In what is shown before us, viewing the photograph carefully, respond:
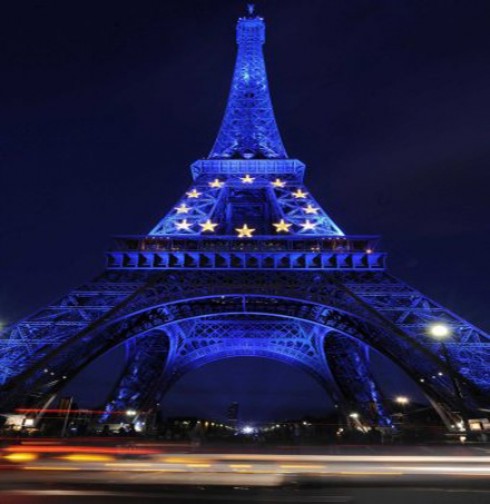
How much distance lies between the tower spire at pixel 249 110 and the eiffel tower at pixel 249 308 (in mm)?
201

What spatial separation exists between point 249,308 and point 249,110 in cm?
2482

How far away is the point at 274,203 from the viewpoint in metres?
38.3

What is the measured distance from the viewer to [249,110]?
161 ft

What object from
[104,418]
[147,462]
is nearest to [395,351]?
[147,462]

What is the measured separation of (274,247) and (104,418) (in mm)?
19519

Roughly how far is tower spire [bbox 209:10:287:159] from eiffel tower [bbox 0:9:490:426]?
0.20m

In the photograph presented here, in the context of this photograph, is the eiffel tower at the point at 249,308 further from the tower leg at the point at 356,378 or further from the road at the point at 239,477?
the road at the point at 239,477

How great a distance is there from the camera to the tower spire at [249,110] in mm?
44781

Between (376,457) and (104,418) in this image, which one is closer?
(376,457)

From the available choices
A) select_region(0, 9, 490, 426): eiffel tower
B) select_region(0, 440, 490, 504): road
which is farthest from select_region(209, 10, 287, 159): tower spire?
select_region(0, 440, 490, 504): road

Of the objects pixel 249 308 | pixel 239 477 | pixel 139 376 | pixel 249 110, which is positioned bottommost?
pixel 239 477

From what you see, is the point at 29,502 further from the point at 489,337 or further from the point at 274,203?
the point at 274,203

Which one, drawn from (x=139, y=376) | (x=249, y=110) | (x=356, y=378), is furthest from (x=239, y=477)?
(x=249, y=110)

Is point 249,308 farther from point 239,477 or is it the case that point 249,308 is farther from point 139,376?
point 239,477
